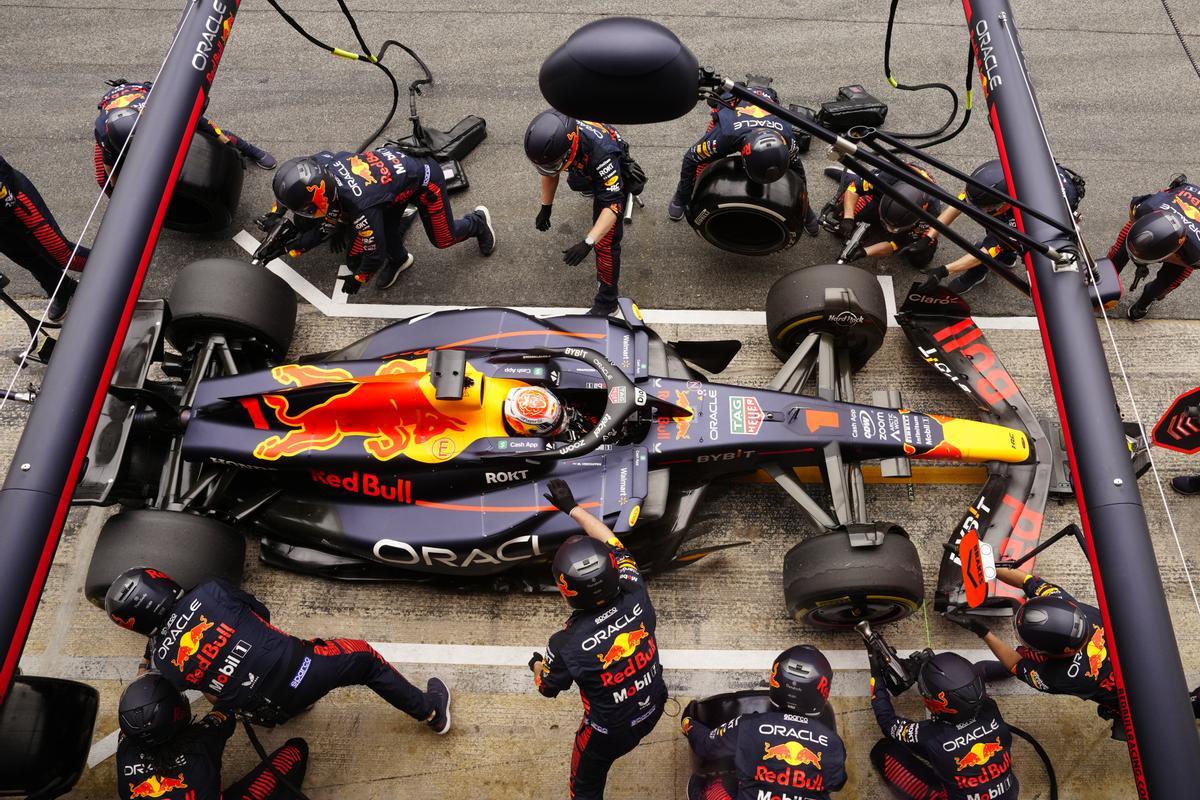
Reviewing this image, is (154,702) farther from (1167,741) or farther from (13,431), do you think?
(1167,741)

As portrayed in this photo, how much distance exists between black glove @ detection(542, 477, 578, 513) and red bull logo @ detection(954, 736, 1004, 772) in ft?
7.51

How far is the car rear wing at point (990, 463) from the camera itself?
4812mm

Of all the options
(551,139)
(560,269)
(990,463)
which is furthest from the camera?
(560,269)

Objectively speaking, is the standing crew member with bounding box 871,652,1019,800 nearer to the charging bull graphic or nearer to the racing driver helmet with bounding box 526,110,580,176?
the charging bull graphic

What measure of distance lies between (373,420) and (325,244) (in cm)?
254

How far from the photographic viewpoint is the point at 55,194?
698cm

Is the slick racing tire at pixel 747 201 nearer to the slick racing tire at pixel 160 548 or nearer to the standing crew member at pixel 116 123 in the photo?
the standing crew member at pixel 116 123

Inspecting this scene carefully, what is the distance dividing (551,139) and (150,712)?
12.8 feet

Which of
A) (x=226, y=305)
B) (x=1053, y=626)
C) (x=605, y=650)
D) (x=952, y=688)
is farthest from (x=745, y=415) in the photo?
(x=226, y=305)

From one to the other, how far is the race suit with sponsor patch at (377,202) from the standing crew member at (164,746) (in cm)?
305

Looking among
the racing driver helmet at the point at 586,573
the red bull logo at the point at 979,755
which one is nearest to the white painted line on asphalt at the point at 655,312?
the racing driver helmet at the point at 586,573

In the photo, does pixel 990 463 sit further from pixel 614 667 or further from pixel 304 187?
pixel 304 187

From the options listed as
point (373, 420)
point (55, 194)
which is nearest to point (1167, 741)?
point (373, 420)

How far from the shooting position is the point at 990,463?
5.15 metres
